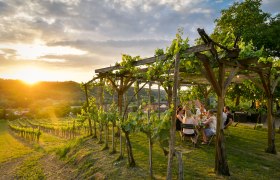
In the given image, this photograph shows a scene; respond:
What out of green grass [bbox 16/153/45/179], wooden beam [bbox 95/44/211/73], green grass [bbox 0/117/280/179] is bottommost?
green grass [bbox 16/153/45/179]

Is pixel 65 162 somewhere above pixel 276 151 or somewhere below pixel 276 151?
below

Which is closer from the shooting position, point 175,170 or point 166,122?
point 166,122

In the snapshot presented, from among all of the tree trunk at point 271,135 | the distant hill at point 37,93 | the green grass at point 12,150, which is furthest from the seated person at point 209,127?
the distant hill at point 37,93

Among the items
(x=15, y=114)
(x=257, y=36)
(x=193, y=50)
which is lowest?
(x=15, y=114)

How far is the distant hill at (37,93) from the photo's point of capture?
272 ft

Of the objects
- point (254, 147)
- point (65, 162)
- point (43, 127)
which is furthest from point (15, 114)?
point (254, 147)

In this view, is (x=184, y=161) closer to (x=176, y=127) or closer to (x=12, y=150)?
(x=176, y=127)

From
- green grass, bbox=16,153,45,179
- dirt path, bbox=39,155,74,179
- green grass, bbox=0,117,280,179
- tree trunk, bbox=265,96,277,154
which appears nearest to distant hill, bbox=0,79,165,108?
green grass, bbox=16,153,45,179

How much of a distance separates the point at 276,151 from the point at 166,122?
18.0ft

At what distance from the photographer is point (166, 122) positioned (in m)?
5.67

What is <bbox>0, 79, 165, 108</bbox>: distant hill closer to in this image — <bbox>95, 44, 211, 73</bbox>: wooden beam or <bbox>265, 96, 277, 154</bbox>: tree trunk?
<bbox>95, 44, 211, 73</bbox>: wooden beam

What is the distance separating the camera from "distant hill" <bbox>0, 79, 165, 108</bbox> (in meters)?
82.8

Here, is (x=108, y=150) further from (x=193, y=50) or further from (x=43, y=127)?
(x=43, y=127)

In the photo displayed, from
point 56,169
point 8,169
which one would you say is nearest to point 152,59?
point 56,169
